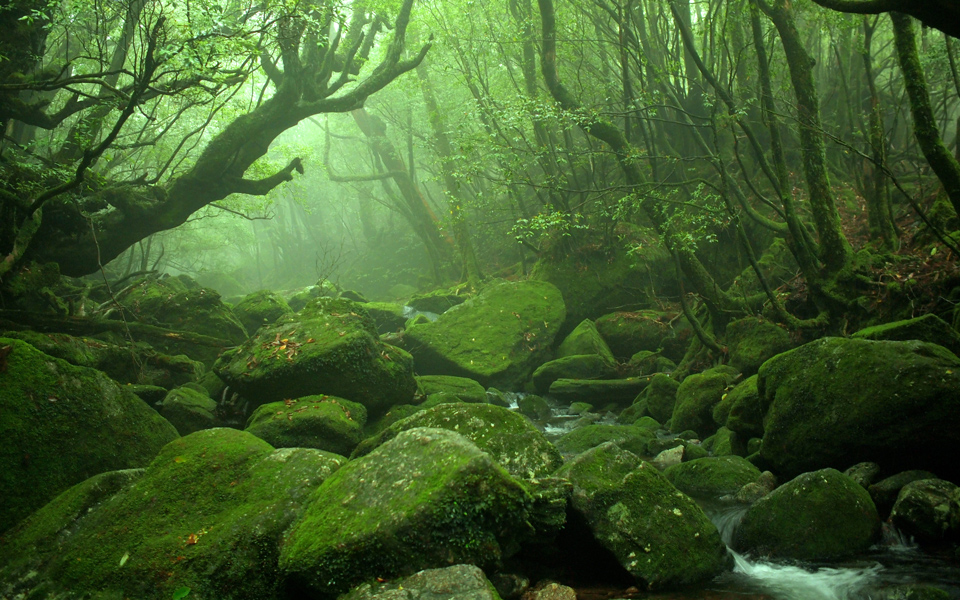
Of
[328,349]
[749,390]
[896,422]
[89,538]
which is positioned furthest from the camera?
[328,349]

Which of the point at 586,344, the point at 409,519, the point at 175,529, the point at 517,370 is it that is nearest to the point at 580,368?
the point at 586,344

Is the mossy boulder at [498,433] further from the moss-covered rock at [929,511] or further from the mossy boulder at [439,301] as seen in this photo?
the mossy boulder at [439,301]

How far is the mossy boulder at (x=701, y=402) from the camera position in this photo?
921 cm

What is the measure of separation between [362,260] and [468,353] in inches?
1032

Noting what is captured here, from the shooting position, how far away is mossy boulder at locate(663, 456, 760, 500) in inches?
253

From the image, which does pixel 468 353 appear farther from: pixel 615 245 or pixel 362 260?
pixel 362 260

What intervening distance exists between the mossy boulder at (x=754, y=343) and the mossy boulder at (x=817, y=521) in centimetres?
454

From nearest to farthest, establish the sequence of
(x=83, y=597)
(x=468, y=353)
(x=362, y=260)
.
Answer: (x=83, y=597) < (x=468, y=353) < (x=362, y=260)

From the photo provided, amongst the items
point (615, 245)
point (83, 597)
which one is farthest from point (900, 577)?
point (615, 245)

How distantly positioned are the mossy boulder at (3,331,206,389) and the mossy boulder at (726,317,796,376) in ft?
32.8

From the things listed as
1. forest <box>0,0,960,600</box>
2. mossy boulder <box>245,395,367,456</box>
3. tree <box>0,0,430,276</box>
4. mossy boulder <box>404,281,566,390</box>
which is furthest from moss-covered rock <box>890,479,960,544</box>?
tree <box>0,0,430,276</box>

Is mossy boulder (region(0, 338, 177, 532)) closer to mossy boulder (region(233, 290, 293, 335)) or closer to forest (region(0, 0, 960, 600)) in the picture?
forest (region(0, 0, 960, 600))

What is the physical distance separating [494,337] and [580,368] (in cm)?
232

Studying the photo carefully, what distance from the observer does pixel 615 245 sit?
1576cm
